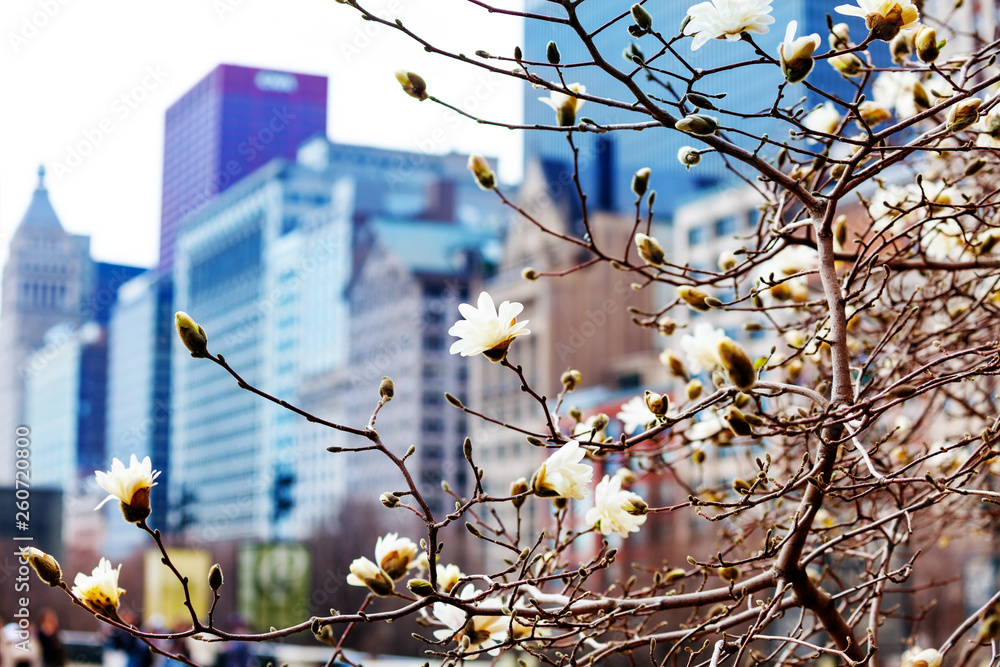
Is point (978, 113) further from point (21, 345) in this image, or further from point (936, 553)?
point (21, 345)

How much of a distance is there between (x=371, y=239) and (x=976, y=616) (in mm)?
56344

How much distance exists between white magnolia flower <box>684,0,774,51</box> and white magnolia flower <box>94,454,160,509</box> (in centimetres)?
98

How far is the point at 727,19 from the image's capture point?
1447mm

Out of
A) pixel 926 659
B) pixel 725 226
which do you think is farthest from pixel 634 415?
pixel 725 226

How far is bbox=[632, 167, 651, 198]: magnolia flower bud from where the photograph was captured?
1.91m

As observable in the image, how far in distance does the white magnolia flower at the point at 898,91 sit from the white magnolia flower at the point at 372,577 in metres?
1.53

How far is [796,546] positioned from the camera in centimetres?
152

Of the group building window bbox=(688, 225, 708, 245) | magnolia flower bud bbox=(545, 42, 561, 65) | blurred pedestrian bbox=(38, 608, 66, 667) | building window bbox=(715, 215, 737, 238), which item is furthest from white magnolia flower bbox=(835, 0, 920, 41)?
building window bbox=(688, 225, 708, 245)

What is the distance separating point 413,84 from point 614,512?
2.47 ft

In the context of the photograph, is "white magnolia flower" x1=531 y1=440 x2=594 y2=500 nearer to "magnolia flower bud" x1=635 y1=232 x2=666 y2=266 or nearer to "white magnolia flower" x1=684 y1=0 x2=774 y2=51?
"magnolia flower bud" x1=635 y1=232 x2=666 y2=266

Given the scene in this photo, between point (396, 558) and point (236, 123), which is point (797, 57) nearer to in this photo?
point (396, 558)

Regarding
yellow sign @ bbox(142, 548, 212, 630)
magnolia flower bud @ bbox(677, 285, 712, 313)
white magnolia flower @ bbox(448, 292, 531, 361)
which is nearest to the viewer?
white magnolia flower @ bbox(448, 292, 531, 361)

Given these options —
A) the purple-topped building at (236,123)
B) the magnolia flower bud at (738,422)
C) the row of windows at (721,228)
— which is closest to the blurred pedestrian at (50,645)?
the magnolia flower bud at (738,422)

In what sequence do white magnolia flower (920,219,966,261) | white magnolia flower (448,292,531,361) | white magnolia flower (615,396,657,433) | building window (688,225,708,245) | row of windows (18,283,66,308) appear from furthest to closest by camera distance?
1. row of windows (18,283,66,308)
2. building window (688,225,708,245)
3. white magnolia flower (920,219,966,261)
4. white magnolia flower (615,396,657,433)
5. white magnolia flower (448,292,531,361)
